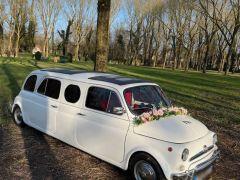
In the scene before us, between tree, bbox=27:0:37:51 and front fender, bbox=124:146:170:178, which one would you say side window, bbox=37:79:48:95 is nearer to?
front fender, bbox=124:146:170:178

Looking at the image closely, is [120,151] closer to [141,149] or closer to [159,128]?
[141,149]

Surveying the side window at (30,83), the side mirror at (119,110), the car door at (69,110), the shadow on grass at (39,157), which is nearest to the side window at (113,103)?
the side mirror at (119,110)

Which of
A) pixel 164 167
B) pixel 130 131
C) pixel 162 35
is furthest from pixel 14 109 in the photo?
pixel 162 35

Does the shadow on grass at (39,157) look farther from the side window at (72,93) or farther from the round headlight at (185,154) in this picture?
the round headlight at (185,154)

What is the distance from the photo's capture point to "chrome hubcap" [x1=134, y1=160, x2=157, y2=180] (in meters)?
4.81

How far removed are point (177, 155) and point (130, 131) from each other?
91 centimetres

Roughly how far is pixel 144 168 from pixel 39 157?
Answer: 2.25 metres

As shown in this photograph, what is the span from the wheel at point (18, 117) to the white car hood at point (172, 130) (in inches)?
153

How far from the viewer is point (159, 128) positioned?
4902mm

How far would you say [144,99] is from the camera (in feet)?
19.0

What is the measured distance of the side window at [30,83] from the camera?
739 centimetres

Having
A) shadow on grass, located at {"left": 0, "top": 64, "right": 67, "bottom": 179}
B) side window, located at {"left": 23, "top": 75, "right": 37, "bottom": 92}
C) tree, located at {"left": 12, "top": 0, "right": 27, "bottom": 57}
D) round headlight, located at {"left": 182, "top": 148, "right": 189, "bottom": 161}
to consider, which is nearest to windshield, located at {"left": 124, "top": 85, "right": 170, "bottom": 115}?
round headlight, located at {"left": 182, "top": 148, "right": 189, "bottom": 161}

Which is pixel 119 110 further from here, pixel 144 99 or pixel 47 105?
pixel 47 105

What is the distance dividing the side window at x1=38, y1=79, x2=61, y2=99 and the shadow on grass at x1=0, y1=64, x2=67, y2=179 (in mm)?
1064
